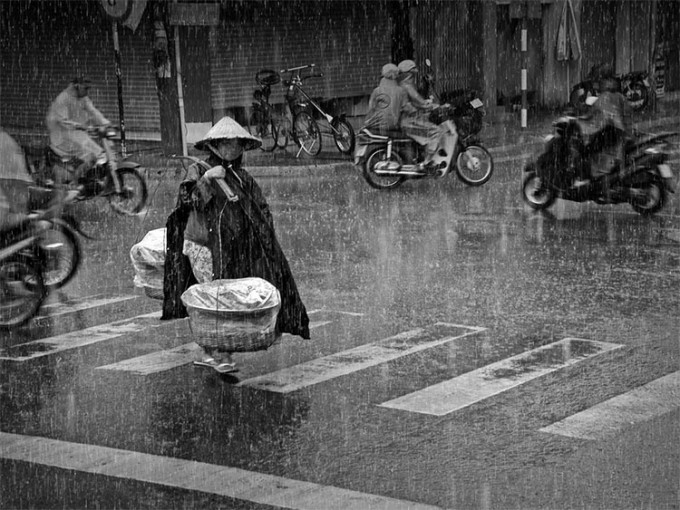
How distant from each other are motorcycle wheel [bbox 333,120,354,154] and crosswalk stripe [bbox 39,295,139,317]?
10377mm

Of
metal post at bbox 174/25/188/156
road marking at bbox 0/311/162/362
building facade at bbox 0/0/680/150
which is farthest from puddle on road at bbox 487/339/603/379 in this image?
building facade at bbox 0/0/680/150

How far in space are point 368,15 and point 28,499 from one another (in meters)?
21.2

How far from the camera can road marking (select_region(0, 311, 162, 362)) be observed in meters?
8.70

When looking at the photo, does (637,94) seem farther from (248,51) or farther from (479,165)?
(479,165)

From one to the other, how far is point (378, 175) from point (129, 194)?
3738 millimetres

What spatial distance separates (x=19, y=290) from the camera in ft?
30.6

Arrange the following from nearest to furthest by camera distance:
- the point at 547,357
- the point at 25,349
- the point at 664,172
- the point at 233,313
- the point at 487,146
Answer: the point at 233,313 → the point at 547,357 → the point at 25,349 → the point at 664,172 → the point at 487,146

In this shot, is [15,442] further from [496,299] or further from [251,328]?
[496,299]

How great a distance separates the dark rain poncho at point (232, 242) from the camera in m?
7.79

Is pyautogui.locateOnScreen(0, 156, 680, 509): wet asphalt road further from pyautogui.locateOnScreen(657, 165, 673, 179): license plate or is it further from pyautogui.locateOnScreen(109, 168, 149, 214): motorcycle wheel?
pyautogui.locateOnScreen(109, 168, 149, 214): motorcycle wheel

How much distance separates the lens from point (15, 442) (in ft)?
22.0

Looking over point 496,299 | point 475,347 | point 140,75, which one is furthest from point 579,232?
point 140,75

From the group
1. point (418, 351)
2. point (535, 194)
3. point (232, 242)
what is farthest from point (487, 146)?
point (232, 242)

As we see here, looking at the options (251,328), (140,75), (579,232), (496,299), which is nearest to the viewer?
(251,328)
